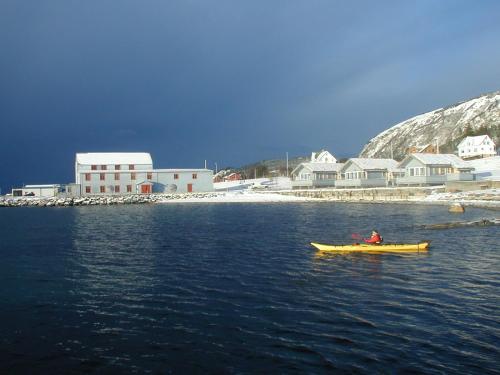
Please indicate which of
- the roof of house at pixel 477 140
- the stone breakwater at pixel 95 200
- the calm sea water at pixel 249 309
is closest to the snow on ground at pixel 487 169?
the roof of house at pixel 477 140

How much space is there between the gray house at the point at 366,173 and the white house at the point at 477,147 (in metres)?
53.9

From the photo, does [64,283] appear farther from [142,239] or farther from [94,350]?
[142,239]

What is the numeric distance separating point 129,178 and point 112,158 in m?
9.86

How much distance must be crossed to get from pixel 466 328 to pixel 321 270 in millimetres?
9529

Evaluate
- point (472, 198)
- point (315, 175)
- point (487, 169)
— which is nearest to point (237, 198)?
point (315, 175)

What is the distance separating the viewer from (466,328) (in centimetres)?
1459

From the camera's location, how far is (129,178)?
4286 inches

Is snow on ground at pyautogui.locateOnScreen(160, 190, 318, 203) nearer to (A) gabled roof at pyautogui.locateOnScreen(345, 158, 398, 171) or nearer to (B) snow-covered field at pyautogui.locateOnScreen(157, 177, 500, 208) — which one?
(B) snow-covered field at pyautogui.locateOnScreen(157, 177, 500, 208)

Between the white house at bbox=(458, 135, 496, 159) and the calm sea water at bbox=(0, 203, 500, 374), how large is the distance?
11102cm

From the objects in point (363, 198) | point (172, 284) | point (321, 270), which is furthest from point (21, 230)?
point (363, 198)

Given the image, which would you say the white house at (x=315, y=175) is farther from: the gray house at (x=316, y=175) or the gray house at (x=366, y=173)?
the gray house at (x=366, y=173)

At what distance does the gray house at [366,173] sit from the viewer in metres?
88.9

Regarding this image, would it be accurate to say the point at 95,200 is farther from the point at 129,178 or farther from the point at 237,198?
the point at 237,198

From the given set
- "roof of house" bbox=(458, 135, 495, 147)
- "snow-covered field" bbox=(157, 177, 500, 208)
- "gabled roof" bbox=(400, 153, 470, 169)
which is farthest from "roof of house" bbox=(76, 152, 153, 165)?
"roof of house" bbox=(458, 135, 495, 147)
